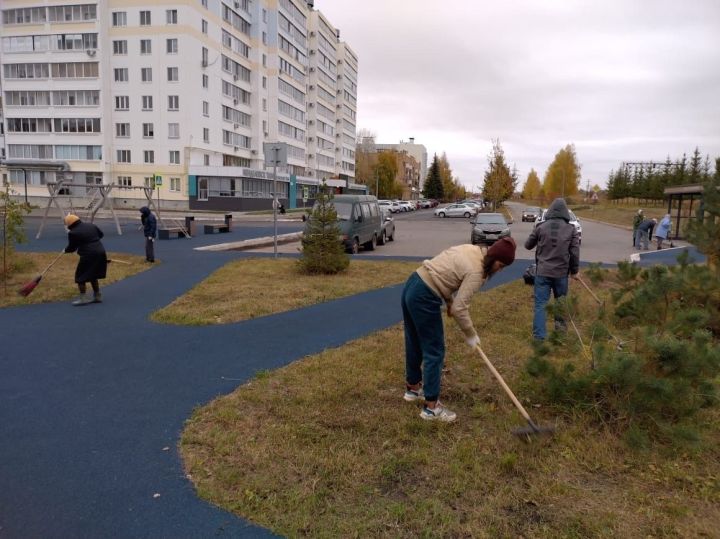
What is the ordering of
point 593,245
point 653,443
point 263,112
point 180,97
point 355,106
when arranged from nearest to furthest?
1. point 653,443
2. point 593,245
3. point 180,97
4. point 263,112
5. point 355,106

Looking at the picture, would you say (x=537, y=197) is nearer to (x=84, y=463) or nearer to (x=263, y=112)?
(x=263, y=112)

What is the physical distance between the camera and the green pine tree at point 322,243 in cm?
1171

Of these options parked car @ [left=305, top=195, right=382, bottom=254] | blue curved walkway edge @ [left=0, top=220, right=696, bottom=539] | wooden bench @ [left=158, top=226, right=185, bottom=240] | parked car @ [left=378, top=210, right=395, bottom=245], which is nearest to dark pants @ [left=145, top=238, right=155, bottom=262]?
blue curved walkway edge @ [left=0, top=220, right=696, bottom=539]

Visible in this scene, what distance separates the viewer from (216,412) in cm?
449

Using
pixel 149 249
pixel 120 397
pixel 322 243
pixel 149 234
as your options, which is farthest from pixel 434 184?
pixel 120 397

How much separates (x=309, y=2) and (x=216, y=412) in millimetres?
89052

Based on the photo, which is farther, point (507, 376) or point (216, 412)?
point (507, 376)

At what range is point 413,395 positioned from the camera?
4766 millimetres

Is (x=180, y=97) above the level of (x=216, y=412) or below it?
above

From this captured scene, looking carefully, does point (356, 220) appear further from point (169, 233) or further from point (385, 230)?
point (169, 233)

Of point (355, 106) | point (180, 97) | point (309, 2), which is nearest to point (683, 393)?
point (180, 97)

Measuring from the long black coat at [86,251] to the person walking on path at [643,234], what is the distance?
1963 cm

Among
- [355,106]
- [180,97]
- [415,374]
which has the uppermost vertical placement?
[355,106]

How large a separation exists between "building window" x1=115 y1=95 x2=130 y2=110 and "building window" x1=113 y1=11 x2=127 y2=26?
6838 millimetres
